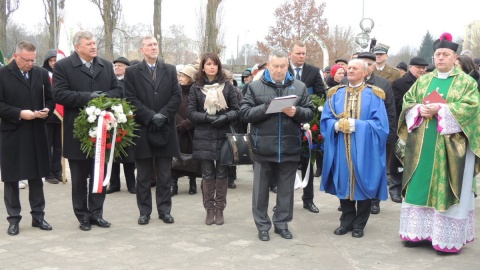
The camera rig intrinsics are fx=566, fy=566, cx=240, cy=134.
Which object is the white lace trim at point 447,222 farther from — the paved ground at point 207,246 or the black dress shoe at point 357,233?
the black dress shoe at point 357,233

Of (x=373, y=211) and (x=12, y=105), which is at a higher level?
(x=12, y=105)

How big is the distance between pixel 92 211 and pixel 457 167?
13.4 ft

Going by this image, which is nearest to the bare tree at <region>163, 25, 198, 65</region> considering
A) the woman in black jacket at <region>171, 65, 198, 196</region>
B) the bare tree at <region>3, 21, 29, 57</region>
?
the bare tree at <region>3, 21, 29, 57</region>

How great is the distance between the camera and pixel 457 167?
5645 millimetres

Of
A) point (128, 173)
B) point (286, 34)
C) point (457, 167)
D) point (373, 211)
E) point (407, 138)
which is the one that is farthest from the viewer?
point (286, 34)

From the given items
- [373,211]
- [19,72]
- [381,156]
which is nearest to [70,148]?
[19,72]

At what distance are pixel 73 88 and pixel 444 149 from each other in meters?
4.06

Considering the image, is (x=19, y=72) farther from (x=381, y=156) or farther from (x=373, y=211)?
(x=373, y=211)

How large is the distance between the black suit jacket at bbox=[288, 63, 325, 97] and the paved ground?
5.34ft

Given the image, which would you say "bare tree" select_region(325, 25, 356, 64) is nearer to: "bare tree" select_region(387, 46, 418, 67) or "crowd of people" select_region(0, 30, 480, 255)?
"bare tree" select_region(387, 46, 418, 67)

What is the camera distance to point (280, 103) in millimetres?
5801

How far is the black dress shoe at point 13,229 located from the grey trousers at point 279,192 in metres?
2.66

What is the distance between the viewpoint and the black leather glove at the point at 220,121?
21.9ft

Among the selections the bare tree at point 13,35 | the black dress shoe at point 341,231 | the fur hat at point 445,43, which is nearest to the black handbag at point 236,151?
the black dress shoe at point 341,231
